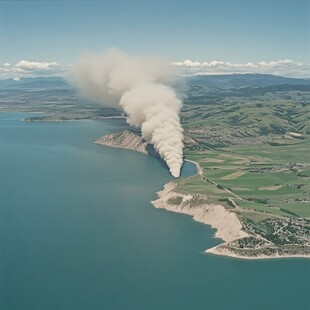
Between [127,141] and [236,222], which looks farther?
[127,141]

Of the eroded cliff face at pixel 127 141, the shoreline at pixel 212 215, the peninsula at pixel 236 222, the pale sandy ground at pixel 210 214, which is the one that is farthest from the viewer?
the eroded cliff face at pixel 127 141

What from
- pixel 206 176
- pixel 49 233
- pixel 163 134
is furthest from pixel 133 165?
pixel 49 233

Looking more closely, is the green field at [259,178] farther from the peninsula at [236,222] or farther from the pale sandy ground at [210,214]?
the pale sandy ground at [210,214]

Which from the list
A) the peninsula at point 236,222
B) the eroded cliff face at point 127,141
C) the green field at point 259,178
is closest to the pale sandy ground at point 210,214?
the peninsula at point 236,222

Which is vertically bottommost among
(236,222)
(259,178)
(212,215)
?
(212,215)

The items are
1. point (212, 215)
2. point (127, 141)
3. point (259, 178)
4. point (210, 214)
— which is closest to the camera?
point (212, 215)

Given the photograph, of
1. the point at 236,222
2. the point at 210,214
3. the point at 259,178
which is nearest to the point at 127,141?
the point at 259,178

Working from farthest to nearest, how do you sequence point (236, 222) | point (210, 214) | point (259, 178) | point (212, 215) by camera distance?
point (259, 178) < point (210, 214) < point (212, 215) < point (236, 222)

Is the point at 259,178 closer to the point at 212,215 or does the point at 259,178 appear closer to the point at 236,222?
the point at 212,215

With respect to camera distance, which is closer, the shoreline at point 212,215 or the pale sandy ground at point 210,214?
the shoreline at point 212,215

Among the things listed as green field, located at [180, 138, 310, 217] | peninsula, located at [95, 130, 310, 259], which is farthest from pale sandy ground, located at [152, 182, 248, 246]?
green field, located at [180, 138, 310, 217]
